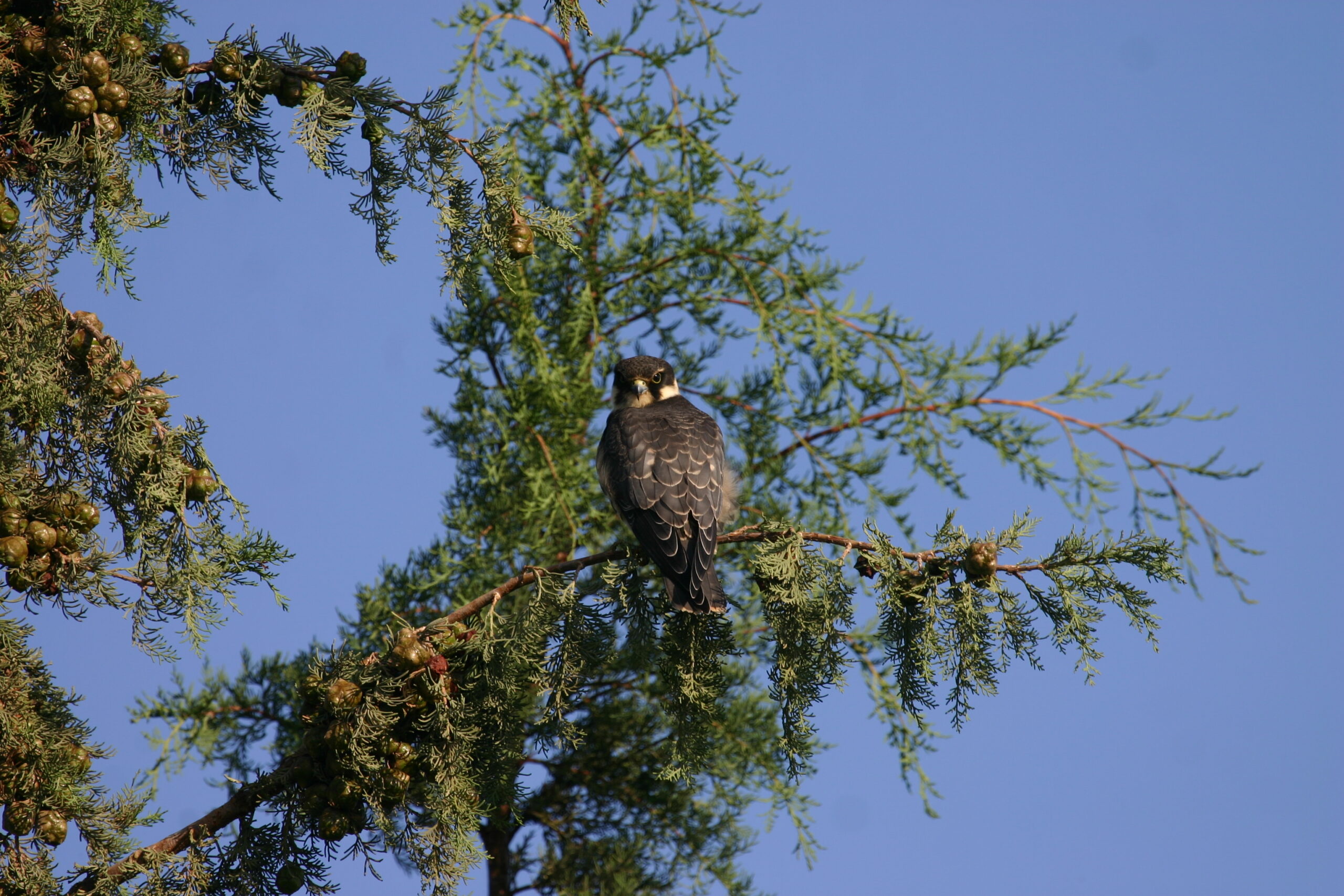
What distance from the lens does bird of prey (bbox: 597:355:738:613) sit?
350 centimetres

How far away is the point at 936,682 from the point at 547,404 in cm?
246

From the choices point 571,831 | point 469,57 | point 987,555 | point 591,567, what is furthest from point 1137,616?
point 469,57

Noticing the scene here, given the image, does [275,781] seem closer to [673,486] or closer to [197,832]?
[197,832]

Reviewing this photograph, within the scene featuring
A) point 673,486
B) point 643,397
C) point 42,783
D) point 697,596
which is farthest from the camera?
point 643,397

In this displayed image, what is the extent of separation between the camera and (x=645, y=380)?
5102mm

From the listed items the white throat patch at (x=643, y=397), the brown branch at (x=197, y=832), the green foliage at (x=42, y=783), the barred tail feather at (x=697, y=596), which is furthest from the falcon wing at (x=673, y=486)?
the green foliage at (x=42, y=783)

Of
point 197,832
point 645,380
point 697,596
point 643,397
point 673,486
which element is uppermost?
point 645,380

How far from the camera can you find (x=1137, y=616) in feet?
9.38

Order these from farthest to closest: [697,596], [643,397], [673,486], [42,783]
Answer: [643,397]
[673,486]
[697,596]
[42,783]

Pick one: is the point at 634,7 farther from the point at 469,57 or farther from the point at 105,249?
the point at 105,249

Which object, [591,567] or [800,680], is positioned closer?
[800,680]

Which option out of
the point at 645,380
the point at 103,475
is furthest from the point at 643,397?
the point at 103,475

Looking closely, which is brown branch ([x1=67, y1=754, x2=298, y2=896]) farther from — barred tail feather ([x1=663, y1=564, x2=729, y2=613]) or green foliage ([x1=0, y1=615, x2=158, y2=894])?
barred tail feather ([x1=663, y1=564, x2=729, y2=613])

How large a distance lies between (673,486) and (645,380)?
117 cm
